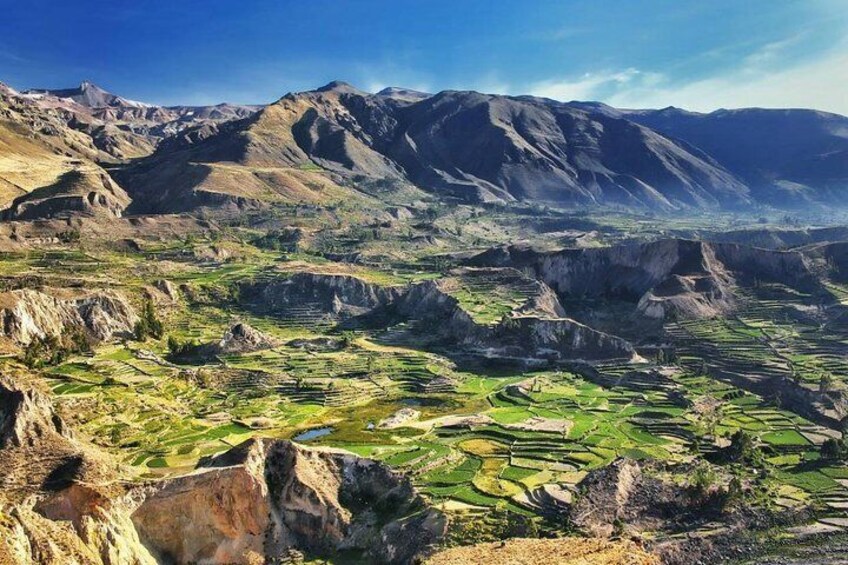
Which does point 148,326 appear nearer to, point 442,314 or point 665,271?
point 442,314

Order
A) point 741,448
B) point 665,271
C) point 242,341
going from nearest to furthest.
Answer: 1. point 741,448
2. point 242,341
3. point 665,271

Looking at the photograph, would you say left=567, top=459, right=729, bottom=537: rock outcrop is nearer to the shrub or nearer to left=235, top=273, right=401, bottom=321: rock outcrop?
the shrub

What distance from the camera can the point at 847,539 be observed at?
59.8 m

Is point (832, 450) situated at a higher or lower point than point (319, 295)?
lower

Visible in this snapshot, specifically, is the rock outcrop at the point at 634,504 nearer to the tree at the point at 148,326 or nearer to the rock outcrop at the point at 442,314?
the rock outcrop at the point at 442,314

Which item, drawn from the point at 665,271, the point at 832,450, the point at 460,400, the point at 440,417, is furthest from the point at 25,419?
the point at 665,271

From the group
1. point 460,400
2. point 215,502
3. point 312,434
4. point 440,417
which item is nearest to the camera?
point 215,502

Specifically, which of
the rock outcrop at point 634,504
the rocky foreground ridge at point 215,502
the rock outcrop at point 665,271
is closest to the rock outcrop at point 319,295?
the rock outcrop at point 665,271

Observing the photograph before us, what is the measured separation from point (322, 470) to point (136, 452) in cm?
2246

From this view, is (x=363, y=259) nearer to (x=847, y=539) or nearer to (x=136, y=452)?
(x=136, y=452)

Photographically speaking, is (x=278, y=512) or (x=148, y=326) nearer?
(x=278, y=512)

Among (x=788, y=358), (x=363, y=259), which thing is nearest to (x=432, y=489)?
(x=788, y=358)

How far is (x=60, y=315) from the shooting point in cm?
11100

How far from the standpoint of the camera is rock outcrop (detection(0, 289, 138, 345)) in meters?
102
